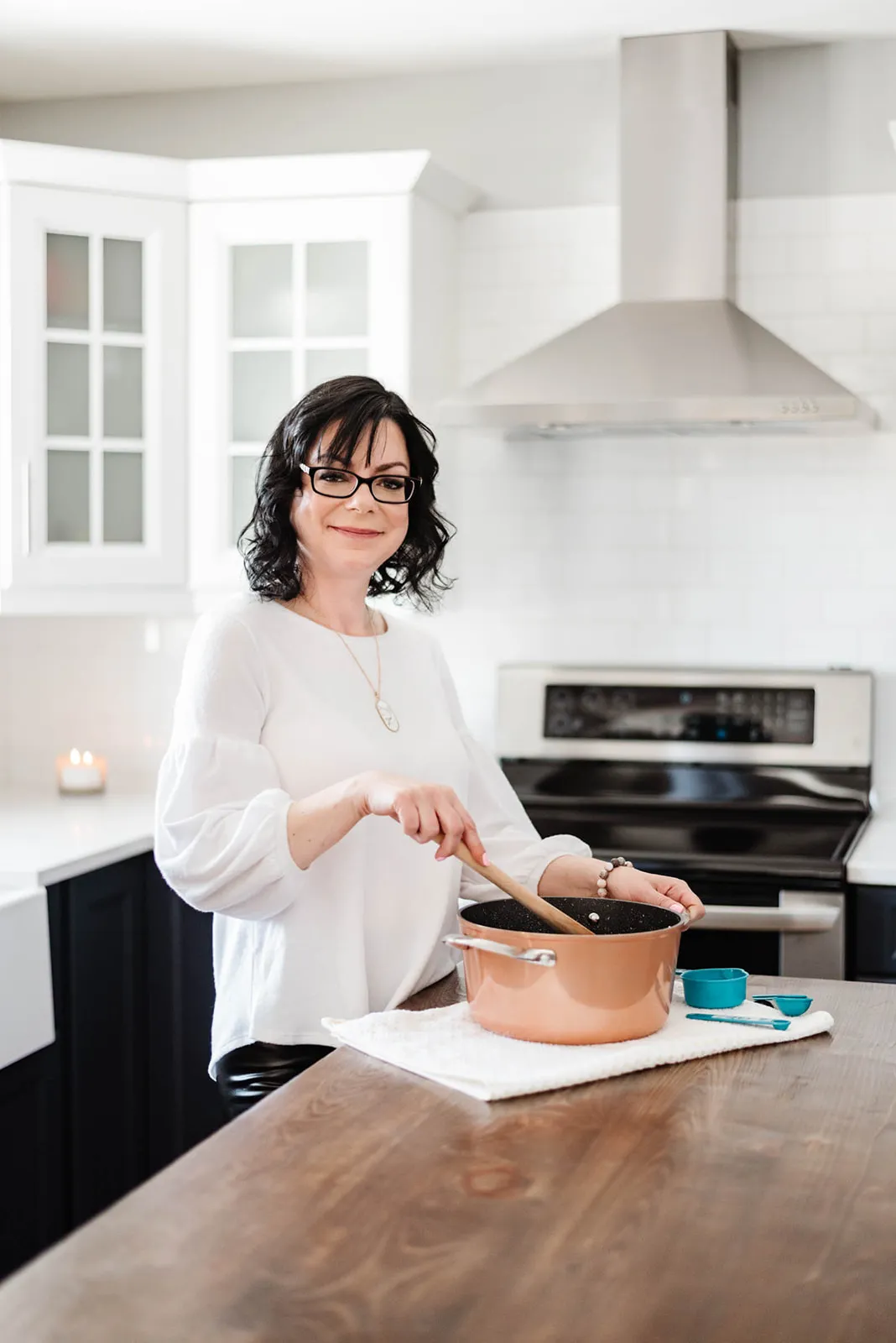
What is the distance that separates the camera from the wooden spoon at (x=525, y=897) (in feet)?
4.64

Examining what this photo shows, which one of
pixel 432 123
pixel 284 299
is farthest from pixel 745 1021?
pixel 432 123

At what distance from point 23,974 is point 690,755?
1600 millimetres

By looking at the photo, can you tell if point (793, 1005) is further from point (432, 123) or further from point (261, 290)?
point (432, 123)

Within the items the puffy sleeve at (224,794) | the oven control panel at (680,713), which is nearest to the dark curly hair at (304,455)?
the puffy sleeve at (224,794)

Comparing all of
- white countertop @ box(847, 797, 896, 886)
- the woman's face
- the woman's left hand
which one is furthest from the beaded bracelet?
white countertop @ box(847, 797, 896, 886)

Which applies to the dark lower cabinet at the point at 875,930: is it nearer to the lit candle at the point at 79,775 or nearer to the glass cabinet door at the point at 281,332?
the glass cabinet door at the point at 281,332

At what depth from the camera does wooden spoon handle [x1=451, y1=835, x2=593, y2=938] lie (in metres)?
1.41

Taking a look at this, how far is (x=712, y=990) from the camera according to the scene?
152 centimetres

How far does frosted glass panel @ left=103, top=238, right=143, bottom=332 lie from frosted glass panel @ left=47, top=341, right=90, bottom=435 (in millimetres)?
97

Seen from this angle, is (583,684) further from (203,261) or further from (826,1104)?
(826,1104)

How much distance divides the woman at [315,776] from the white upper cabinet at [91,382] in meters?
1.31

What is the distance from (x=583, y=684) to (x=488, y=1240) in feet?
8.06

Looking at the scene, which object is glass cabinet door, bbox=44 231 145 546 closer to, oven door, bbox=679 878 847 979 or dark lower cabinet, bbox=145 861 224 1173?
dark lower cabinet, bbox=145 861 224 1173

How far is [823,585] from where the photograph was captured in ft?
10.9
